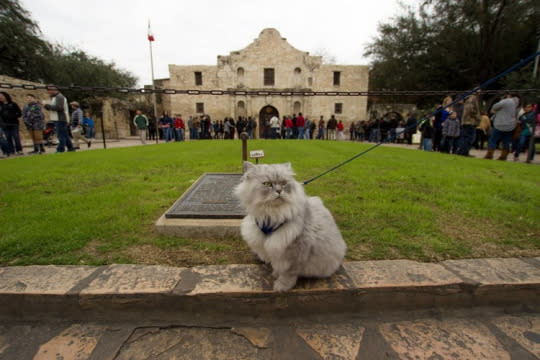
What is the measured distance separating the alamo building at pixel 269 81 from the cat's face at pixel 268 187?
2862 centimetres

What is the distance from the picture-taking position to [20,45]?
65.7 feet

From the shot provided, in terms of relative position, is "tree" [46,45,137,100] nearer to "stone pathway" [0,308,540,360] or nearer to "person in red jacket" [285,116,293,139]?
"person in red jacket" [285,116,293,139]

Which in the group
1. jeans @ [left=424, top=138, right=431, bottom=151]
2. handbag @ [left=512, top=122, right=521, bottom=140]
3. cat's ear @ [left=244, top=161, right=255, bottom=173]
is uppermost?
handbag @ [left=512, top=122, right=521, bottom=140]

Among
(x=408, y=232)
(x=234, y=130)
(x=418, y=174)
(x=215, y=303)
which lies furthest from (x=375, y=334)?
(x=234, y=130)

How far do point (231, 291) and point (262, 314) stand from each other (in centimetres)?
32

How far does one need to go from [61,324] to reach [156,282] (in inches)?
28.6

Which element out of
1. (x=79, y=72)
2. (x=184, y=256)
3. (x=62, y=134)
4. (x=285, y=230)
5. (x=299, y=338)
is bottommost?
(x=299, y=338)

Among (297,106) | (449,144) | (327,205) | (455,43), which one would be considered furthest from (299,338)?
(297,106)

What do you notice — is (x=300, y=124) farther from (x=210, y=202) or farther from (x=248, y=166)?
(x=248, y=166)

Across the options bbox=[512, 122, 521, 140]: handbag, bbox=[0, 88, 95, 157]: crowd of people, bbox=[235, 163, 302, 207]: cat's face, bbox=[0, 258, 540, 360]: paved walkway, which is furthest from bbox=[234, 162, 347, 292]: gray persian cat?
bbox=[512, 122, 521, 140]: handbag

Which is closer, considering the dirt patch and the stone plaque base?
the dirt patch

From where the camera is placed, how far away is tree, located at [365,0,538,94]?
19859mm

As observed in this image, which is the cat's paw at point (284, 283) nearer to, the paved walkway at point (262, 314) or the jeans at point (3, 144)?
the paved walkway at point (262, 314)

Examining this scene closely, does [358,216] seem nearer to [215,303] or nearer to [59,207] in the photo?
[215,303]
